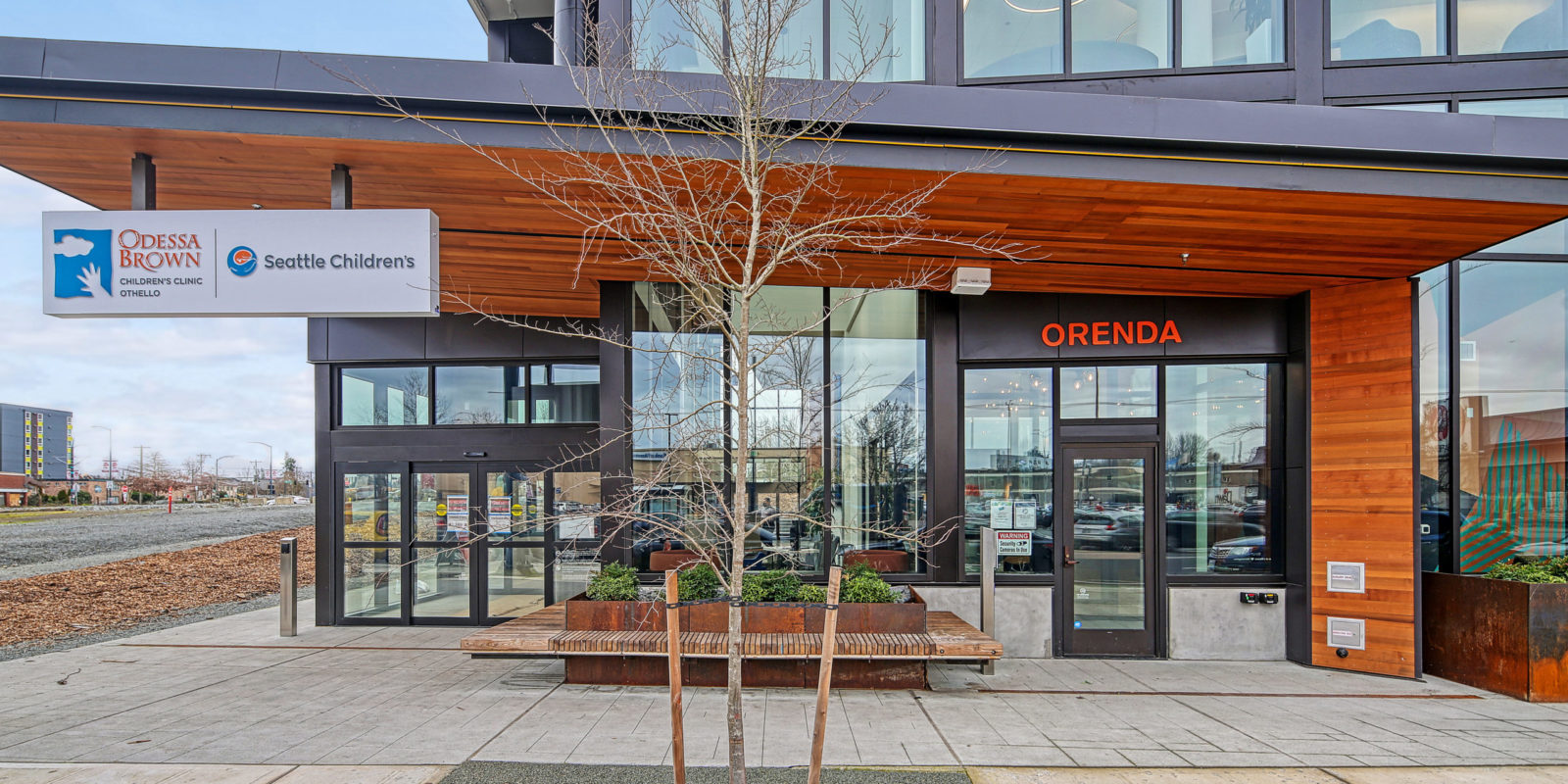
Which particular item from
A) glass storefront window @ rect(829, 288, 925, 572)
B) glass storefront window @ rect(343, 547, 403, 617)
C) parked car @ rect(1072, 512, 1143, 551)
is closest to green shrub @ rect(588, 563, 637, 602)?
glass storefront window @ rect(829, 288, 925, 572)

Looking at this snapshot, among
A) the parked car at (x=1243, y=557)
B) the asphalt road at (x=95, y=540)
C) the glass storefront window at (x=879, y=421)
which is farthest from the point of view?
the asphalt road at (x=95, y=540)

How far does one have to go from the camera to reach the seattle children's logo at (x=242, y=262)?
220 inches

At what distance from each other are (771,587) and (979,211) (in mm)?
3908

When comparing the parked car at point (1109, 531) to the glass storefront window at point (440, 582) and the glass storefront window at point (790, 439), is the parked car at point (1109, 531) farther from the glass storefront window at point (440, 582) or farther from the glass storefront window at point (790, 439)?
the glass storefront window at point (440, 582)

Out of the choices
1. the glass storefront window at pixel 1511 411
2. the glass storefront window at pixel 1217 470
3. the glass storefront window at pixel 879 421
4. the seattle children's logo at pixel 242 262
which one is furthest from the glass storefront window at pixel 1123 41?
the seattle children's logo at pixel 242 262

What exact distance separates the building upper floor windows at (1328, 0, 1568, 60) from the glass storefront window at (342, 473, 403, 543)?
12.2 metres

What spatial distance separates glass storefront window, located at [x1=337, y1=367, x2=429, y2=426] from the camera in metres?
11.2

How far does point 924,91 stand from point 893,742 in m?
4.70

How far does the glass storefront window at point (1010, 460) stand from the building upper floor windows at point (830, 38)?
343 centimetres

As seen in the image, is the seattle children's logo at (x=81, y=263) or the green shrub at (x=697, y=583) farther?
the green shrub at (x=697, y=583)

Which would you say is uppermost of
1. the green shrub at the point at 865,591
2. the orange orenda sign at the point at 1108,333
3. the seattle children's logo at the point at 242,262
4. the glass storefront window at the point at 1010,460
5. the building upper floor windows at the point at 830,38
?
the building upper floor windows at the point at 830,38

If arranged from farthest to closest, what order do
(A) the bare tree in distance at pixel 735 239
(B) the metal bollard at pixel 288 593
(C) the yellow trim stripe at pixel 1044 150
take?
(B) the metal bollard at pixel 288 593 < (C) the yellow trim stripe at pixel 1044 150 < (A) the bare tree in distance at pixel 735 239

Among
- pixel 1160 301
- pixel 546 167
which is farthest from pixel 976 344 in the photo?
pixel 546 167

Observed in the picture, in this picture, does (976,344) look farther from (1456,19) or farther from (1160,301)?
(1456,19)
